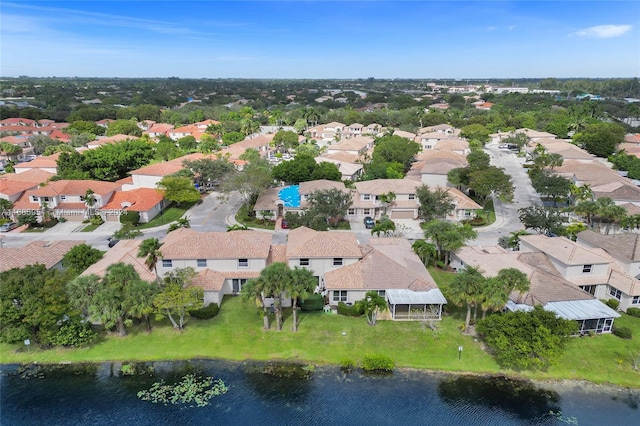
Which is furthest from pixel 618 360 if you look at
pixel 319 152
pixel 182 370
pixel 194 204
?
pixel 319 152

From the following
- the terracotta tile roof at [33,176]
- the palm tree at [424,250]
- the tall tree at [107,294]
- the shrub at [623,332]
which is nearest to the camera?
the tall tree at [107,294]

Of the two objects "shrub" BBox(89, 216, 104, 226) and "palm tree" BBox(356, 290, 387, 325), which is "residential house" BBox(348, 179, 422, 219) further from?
"shrub" BBox(89, 216, 104, 226)

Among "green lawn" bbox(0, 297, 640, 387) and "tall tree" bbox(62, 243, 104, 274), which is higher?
"tall tree" bbox(62, 243, 104, 274)

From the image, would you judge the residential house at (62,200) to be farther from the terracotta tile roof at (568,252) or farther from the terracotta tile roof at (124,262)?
the terracotta tile roof at (568,252)

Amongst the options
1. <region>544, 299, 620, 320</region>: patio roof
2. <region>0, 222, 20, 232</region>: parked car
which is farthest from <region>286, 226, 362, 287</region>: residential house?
<region>0, 222, 20, 232</region>: parked car

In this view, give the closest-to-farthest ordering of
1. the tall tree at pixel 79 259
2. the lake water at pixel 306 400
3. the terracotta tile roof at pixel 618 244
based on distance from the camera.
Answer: the lake water at pixel 306 400
the tall tree at pixel 79 259
the terracotta tile roof at pixel 618 244

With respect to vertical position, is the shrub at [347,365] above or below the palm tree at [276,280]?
below

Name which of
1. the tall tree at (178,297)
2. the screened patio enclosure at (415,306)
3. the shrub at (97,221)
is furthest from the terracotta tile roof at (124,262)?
the screened patio enclosure at (415,306)
